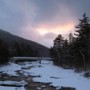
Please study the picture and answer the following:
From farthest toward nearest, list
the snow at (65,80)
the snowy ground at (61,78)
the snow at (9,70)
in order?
1. the snow at (9,70)
2. the snowy ground at (61,78)
3. the snow at (65,80)

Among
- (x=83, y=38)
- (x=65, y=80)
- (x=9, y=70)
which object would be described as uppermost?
(x=83, y=38)

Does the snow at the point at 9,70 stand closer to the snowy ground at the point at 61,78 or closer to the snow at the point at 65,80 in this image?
the snowy ground at the point at 61,78

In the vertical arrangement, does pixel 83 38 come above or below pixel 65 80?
above

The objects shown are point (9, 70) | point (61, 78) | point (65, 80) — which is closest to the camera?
point (65, 80)

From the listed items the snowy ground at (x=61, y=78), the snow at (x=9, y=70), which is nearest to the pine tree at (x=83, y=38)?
the snowy ground at (x=61, y=78)

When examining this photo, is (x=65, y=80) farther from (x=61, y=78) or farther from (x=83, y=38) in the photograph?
(x=83, y=38)

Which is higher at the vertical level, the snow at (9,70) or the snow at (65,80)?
the snow at (9,70)

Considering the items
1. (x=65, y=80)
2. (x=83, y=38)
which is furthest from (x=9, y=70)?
(x=65, y=80)

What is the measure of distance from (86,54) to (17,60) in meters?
70.3

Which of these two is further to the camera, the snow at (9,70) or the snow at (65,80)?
the snow at (9,70)

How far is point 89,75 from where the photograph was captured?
1332 inches

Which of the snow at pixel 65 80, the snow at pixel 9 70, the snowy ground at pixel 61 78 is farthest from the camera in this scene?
the snow at pixel 9 70

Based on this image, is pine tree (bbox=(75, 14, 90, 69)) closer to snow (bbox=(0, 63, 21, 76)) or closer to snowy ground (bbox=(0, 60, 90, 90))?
snowy ground (bbox=(0, 60, 90, 90))

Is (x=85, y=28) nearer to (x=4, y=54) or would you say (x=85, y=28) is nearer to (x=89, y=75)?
(x=89, y=75)
